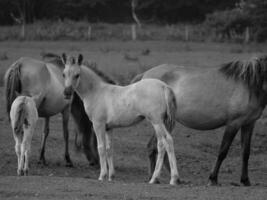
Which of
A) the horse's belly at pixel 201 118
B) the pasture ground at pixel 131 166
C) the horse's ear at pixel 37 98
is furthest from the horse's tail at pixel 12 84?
the horse's belly at pixel 201 118

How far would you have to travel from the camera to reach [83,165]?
13609 millimetres

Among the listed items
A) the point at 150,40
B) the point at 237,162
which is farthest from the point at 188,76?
the point at 150,40

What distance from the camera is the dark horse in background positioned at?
482 inches

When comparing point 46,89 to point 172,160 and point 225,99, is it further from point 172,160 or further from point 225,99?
point 172,160

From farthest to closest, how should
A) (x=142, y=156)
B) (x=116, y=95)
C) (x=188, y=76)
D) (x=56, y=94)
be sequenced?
(x=142, y=156) → (x=56, y=94) → (x=188, y=76) → (x=116, y=95)

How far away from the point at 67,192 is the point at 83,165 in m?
4.70

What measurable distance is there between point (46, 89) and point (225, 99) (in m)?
3.19

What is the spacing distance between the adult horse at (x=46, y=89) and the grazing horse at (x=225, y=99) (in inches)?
86.5

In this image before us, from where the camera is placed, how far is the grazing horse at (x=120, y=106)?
10078mm

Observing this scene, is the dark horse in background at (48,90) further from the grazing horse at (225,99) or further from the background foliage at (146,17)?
the background foliage at (146,17)

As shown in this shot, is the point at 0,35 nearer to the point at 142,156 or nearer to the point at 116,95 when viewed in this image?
the point at 142,156

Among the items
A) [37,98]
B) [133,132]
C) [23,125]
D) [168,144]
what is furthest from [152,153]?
[133,132]

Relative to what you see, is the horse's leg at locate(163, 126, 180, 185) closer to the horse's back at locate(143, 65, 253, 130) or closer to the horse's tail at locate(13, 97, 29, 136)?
the horse's back at locate(143, 65, 253, 130)

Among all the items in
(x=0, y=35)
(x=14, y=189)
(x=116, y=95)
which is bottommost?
(x=0, y=35)
